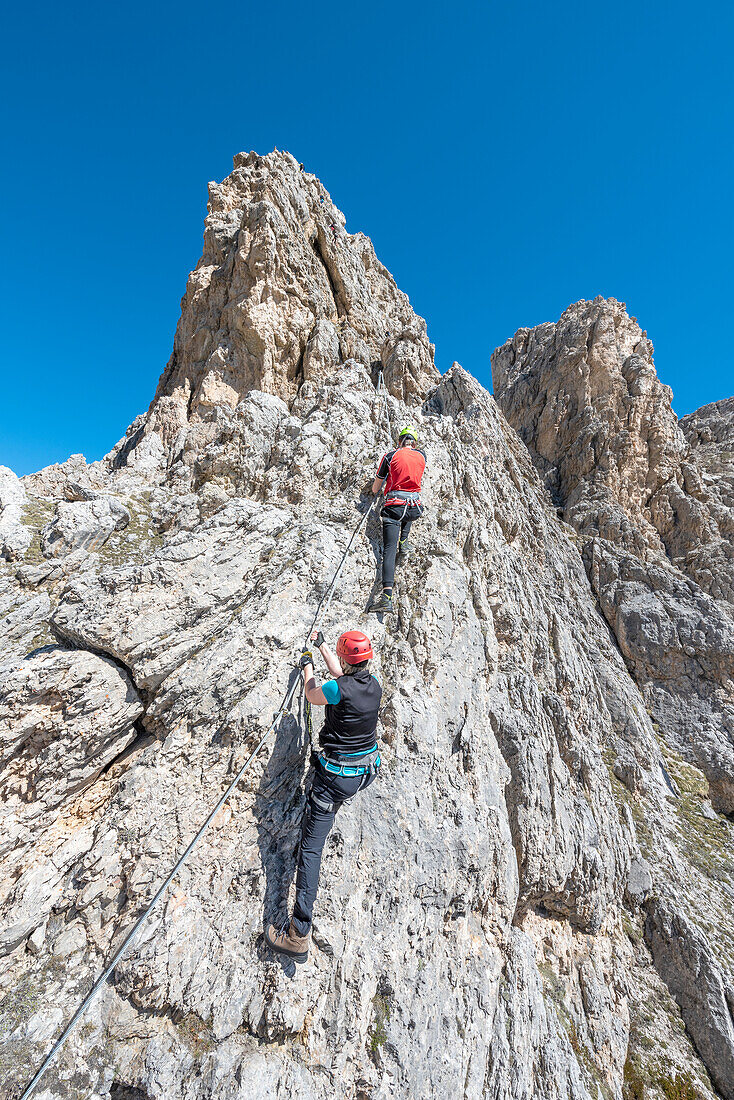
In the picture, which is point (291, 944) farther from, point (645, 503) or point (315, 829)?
point (645, 503)

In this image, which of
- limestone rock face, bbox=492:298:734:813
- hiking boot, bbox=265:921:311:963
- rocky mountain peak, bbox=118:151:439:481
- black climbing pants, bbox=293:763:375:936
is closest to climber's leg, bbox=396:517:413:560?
black climbing pants, bbox=293:763:375:936

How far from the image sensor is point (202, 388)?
55.7 feet

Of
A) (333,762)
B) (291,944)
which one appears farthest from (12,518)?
(291,944)

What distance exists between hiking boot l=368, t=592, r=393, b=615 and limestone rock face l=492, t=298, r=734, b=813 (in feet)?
62.6

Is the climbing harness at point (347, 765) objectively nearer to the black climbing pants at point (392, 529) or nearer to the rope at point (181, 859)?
the rope at point (181, 859)

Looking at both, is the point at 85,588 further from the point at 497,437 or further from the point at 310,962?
the point at 497,437

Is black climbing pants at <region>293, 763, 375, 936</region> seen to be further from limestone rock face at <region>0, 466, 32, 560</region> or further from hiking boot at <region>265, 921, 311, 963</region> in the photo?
limestone rock face at <region>0, 466, 32, 560</region>

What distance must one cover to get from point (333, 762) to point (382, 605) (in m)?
3.87

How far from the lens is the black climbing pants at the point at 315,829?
17.8ft

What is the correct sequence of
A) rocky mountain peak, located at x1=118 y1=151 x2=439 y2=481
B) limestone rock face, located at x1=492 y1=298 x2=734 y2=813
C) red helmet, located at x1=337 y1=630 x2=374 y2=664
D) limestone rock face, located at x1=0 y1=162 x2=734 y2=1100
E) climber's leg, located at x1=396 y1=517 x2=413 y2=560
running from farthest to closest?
1. limestone rock face, located at x1=492 y1=298 x2=734 y2=813
2. rocky mountain peak, located at x1=118 y1=151 x2=439 y2=481
3. climber's leg, located at x1=396 y1=517 x2=413 y2=560
4. red helmet, located at x1=337 y1=630 x2=374 y2=664
5. limestone rock face, located at x1=0 y1=162 x2=734 y2=1100

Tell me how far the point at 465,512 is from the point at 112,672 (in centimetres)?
1076

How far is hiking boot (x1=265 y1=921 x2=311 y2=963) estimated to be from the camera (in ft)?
17.9

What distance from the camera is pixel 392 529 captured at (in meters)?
9.09

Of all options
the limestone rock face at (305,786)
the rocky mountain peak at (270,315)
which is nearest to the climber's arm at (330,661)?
the limestone rock face at (305,786)
